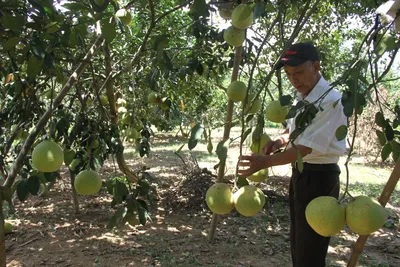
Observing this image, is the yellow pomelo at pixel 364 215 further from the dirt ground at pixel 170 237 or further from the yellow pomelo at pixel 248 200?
the dirt ground at pixel 170 237

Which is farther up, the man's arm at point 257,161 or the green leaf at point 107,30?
the green leaf at point 107,30

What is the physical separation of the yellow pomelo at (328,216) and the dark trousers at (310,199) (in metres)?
1.01

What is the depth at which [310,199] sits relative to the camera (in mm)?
1994

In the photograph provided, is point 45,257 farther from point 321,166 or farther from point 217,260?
point 321,166

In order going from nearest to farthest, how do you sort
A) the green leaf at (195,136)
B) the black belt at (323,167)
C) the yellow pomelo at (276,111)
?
1. the green leaf at (195,136)
2. the yellow pomelo at (276,111)
3. the black belt at (323,167)

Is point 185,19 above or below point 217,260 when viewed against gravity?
above

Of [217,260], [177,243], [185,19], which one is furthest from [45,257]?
[185,19]

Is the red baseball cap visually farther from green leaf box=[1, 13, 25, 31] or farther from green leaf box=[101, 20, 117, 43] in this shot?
green leaf box=[1, 13, 25, 31]

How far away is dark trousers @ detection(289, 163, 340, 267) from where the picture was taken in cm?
196

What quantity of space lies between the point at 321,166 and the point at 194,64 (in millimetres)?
1139

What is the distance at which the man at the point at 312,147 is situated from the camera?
175cm

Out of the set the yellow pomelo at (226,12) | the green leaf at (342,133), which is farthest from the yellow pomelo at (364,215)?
the yellow pomelo at (226,12)

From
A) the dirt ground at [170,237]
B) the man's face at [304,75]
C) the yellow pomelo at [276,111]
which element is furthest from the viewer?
the dirt ground at [170,237]

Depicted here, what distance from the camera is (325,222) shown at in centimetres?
96
